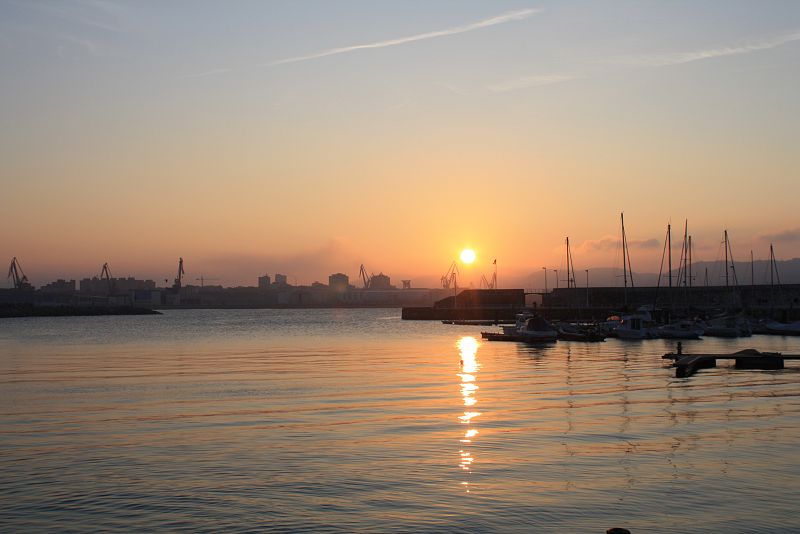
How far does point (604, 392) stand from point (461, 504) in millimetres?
24059

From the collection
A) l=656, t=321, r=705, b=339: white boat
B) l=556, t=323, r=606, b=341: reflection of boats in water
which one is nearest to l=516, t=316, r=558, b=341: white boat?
l=556, t=323, r=606, b=341: reflection of boats in water

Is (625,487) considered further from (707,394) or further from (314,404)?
(707,394)

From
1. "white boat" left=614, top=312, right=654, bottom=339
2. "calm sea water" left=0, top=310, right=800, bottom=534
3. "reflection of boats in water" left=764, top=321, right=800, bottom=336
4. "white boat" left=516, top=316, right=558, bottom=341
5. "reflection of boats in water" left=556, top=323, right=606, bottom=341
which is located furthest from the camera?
"reflection of boats in water" left=764, top=321, right=800, bottom=336

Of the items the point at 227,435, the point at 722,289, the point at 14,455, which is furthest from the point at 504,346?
the point at 722,289

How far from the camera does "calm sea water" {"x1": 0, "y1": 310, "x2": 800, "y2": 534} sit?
18422 millimetres

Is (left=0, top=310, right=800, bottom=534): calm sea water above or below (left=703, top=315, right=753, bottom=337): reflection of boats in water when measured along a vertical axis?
below

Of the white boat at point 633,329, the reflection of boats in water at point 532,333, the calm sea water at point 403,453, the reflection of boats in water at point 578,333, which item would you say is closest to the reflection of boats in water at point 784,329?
the white boat at point 633,329

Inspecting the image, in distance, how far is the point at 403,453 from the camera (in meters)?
25.3

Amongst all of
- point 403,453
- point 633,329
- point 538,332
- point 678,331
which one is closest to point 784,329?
point 678,331

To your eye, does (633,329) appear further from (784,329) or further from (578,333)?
(784,329)

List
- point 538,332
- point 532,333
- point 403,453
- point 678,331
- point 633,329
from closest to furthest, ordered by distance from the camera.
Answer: point 403,453
point 538,332
point 532,333
point 678,331
point 633,329

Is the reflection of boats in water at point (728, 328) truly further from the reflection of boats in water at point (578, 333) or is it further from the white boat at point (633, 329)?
the reflection of boats in water at point (578, 333)

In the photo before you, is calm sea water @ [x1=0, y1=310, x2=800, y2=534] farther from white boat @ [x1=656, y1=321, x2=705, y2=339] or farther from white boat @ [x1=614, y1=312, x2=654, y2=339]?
white boat @ [x1=656, y1=321, x2=705, y2=339]

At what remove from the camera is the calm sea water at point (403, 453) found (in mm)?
18422
